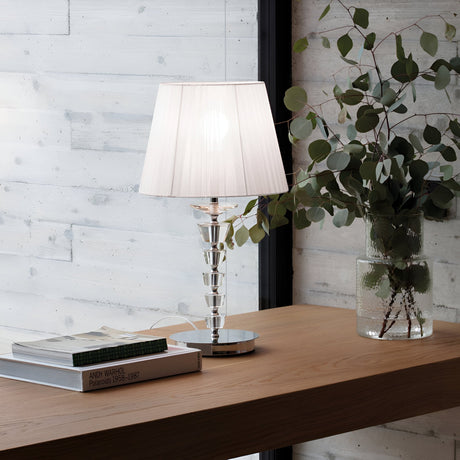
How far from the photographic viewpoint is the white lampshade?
5.99ft

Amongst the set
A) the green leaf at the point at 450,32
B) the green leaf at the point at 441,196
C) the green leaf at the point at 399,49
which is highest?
the green leaf at the point at 450,32

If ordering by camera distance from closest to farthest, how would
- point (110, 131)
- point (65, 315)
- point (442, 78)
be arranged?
point (442, 78), point (110, 131), point (65, 315)

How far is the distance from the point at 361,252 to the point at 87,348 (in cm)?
87

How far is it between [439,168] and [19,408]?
100 cm

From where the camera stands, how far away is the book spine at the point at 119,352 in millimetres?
1623

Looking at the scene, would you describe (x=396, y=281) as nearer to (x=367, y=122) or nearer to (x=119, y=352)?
(x=367, y=122)

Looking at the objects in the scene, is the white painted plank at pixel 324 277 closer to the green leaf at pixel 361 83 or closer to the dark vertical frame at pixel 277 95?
the dark vertical frame at pixel 277 95

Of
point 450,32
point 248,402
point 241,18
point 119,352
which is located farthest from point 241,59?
point 248,402

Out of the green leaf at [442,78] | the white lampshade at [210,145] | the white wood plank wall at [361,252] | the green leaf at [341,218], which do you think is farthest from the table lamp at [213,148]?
the white wood plank wall at [361,252]

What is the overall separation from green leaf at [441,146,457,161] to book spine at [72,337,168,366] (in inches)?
27.1

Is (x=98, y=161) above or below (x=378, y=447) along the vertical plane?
above

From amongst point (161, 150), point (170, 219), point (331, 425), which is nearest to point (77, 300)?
point (170, 219)

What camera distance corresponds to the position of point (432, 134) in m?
2.02

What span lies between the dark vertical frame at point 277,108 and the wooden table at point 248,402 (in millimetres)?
457
